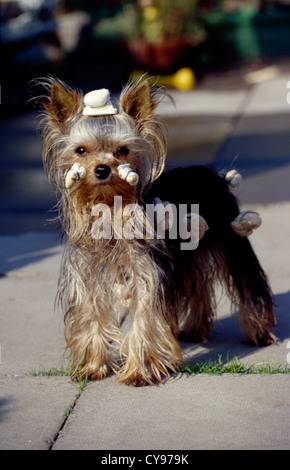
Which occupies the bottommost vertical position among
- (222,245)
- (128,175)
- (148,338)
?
(148,338)

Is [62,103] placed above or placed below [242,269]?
above

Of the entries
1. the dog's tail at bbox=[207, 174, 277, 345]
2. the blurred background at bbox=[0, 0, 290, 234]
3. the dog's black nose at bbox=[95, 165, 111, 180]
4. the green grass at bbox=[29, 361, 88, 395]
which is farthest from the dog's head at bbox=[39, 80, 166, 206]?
the blurred background at bbox=[0, 0, 290, 234]

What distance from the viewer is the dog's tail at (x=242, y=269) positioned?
169 inches

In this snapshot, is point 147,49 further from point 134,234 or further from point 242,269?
point 134,234

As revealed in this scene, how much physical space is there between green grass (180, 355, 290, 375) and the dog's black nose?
48.5 inches

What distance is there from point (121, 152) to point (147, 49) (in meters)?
12.2

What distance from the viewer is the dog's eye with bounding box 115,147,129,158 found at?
11.7 ft

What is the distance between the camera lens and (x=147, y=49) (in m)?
15.3

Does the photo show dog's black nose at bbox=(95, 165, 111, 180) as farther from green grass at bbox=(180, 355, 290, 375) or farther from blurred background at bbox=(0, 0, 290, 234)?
blurred background at bbox=(0, 0, 290, 234)

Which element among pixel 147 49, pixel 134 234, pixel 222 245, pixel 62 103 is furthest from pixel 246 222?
pixel 147 49

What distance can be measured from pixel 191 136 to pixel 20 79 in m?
5.39

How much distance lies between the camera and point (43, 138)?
382cm

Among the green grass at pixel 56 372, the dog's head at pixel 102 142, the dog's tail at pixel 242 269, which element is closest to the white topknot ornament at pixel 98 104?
the dog's head at pixel 102 142
